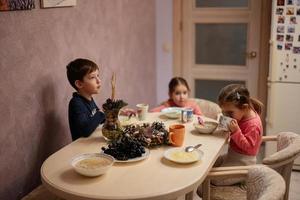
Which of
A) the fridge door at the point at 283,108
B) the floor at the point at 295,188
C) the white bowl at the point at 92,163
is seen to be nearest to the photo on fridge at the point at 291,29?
the fridge door at the point at 283,108

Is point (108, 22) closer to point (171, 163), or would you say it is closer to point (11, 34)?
point (11, 34)

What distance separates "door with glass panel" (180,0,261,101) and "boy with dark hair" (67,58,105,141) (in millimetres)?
2158

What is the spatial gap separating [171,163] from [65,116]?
1015mm

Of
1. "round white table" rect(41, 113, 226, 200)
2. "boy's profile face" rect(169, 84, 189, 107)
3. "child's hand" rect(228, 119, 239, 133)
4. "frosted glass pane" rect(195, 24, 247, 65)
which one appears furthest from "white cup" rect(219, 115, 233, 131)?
"frosted glass pane" rect(195, 24, 247, 65)

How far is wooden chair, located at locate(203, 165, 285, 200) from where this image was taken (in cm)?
178

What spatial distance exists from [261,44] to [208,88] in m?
0.74

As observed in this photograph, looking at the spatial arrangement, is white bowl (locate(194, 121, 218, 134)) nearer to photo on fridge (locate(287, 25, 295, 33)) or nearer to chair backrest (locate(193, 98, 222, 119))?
chair backrest (locate(193, 98, 222, 119))

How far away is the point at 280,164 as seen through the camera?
2332 millimetres

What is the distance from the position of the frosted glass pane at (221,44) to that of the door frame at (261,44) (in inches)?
7.0

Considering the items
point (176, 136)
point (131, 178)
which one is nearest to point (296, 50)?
point (176, 136)

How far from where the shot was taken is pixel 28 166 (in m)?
2.60

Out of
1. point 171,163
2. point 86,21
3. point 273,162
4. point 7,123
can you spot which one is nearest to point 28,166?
point 7,123

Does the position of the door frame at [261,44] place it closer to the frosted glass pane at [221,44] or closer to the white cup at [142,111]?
the frosted glass pane at [221,44]

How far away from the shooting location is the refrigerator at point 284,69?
3703 millimetres
